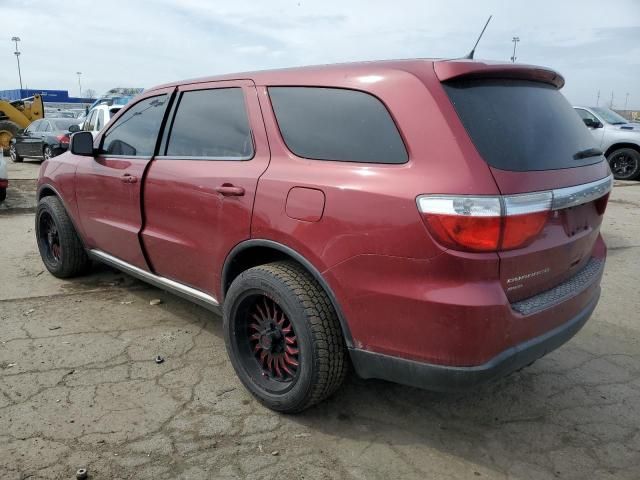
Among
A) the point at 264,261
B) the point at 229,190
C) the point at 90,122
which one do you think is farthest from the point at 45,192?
the point at 90,122

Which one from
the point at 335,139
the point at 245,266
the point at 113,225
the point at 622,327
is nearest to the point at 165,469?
the point at 245,266

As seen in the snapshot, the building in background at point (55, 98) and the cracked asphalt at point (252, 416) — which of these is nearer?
the cracked asphalt at point (252, 416)

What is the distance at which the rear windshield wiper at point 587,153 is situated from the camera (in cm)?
253

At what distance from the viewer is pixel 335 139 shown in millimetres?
2469

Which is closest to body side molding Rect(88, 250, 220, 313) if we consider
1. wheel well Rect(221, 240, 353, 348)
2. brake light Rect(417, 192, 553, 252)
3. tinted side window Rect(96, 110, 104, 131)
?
wheel well Rect(221, 240, 353, 348)

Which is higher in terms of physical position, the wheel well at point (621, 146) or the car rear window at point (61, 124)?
the car rear window at point (61, 124)

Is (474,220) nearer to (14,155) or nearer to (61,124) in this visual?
(61,124)

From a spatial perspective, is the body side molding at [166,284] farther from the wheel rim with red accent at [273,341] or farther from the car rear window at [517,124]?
the car rear window at [517,124]

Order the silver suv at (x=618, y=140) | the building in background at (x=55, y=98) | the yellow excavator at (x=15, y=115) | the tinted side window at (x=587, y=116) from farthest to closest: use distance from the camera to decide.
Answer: the building in background at (x=55, y=98) → the yellow excavator at (x=15, y=115) → the tinted side window at (x=587, y=116) → the silver suv at (x=618, y=140)

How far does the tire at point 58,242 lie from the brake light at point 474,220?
3532 mm

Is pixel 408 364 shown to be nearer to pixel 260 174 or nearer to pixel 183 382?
pixel 260 174

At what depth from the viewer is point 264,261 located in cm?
291

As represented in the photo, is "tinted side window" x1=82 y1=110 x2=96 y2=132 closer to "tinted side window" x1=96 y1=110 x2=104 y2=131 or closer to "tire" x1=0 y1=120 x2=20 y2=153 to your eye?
"tinted side window" x1=96 y1=110 x2=104 y2=131

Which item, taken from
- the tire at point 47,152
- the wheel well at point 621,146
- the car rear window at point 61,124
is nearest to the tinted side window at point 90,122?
the tire at point 47,152
